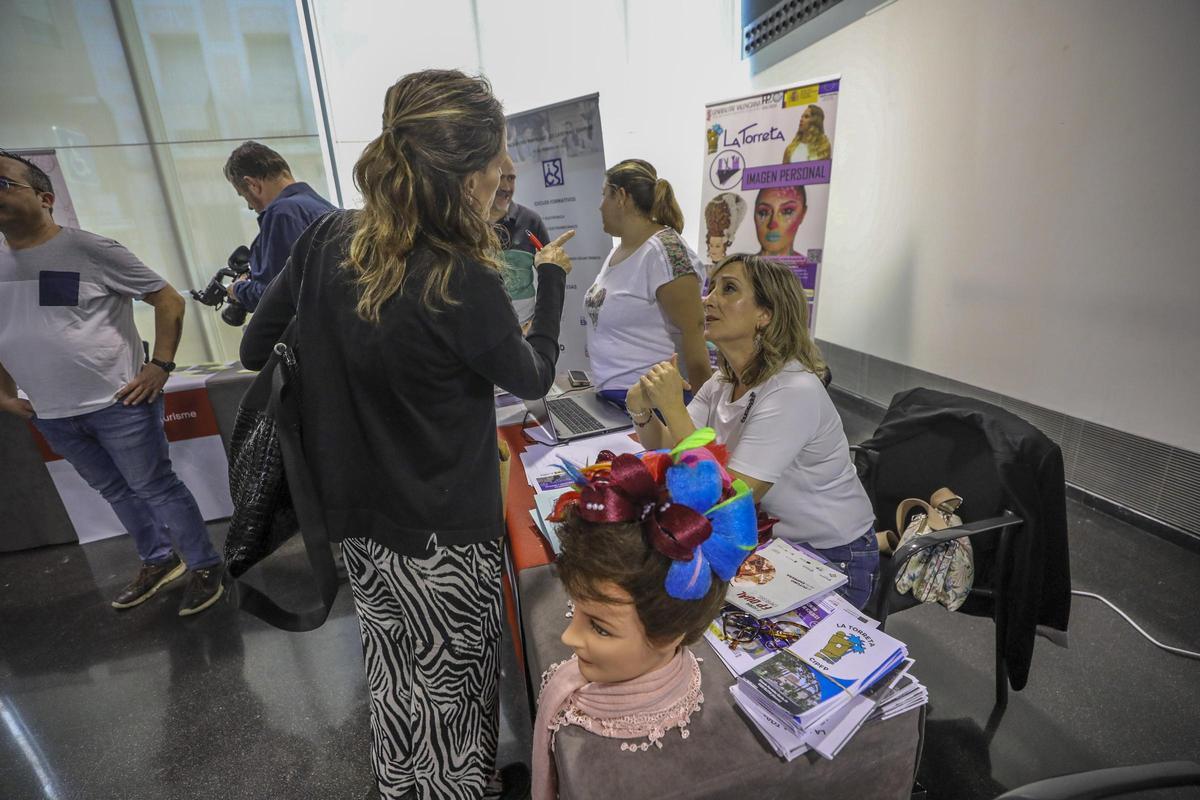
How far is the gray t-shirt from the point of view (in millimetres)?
1935

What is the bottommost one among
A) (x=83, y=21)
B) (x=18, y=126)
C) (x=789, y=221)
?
(x=789, y=221)

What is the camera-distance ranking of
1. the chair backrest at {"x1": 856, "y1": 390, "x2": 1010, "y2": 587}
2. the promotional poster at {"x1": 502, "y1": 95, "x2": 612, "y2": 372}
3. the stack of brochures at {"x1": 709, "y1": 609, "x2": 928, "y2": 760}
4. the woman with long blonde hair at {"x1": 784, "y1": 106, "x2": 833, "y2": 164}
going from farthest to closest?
the woman with long blonde hair at {"x1": 784, "y1": 106, "x2": 833, "y2": 164}
the promotional poster at {"x1": 502, "y1": 95, "x2": 612, "y2": 372}
the chair backrest at {"x1": 856, "y1": 390, "x2": 1010, "y2": 587}
the stack of brochures at {"x1": 709, "y1": 609, "x2": 928, "y2": 760}

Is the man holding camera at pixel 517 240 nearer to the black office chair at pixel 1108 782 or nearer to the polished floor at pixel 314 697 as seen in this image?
the black office chair at pixel 1108 782

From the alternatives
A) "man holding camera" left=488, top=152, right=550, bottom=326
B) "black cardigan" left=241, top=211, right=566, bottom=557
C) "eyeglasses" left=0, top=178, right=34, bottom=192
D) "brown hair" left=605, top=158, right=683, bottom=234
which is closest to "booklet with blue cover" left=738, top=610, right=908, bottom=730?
"black cardigan" left=241, top=211, right=566, bottom=557

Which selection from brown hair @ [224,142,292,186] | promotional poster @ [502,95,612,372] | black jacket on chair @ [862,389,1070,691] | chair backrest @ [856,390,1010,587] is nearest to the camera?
black jacket on chair @ [862,389,1070,691]

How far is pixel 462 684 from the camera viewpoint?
1.17 meters

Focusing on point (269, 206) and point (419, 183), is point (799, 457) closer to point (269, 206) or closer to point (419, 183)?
point (419, 183)

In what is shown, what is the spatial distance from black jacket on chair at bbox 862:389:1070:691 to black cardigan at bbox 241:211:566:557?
112 cm

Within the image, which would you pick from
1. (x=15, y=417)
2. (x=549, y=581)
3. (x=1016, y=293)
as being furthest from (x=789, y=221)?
(x=15, y=417)

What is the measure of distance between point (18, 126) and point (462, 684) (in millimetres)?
5139

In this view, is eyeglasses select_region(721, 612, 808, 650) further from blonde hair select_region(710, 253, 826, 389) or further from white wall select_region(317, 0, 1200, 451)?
white wall select_region(317, 0, 1200, 451)

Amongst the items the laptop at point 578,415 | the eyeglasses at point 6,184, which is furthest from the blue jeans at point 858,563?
the eyeglasses at point 6,184

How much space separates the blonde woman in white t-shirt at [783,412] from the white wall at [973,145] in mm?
2012

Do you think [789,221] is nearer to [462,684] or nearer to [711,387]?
[711,387]
